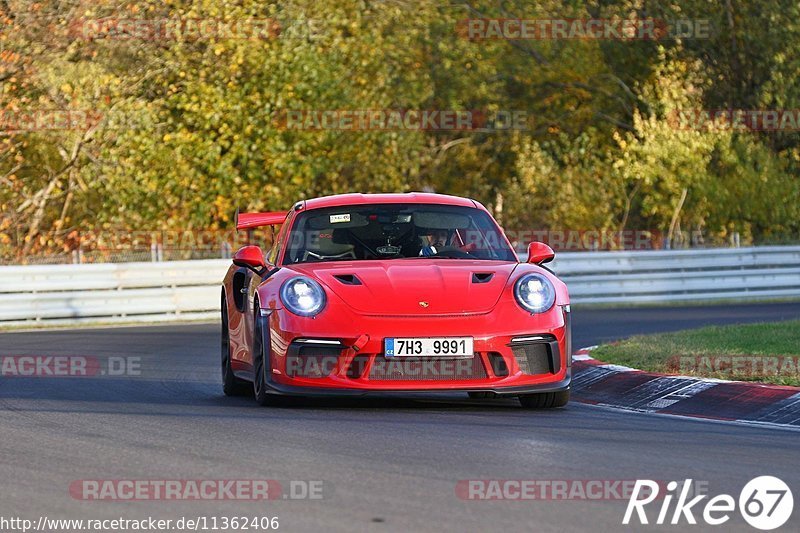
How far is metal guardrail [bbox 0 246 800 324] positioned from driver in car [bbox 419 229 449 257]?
43.7 ft

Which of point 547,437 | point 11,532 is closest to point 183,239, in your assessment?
point 547,437

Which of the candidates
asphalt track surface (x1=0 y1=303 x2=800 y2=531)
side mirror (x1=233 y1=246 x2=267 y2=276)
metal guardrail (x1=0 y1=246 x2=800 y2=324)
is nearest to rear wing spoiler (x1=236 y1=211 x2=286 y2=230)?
side mirror (x1=233 y1=246 x2=267 y2=276)

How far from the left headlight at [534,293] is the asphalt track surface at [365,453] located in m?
0.64

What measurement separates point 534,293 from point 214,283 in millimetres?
15295

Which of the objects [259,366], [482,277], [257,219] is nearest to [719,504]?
[482,277]

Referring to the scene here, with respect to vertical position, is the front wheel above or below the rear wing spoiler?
below

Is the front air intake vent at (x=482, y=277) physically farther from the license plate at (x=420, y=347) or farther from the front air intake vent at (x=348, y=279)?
the front air intake vent at (x=348, y=279)

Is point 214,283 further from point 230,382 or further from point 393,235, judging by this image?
point 393,235

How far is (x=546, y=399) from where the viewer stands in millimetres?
10289

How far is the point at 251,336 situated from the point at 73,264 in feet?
45.4

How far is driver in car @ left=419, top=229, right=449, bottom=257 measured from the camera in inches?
428

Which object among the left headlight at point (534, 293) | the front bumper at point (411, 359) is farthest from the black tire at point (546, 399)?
the left headlight at point (534, 293)

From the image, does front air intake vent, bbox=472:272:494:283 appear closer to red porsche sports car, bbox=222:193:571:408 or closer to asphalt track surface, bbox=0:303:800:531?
red porsche sports car, bbox=222:193:571:408

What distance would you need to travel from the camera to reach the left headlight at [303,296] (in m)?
9.83
